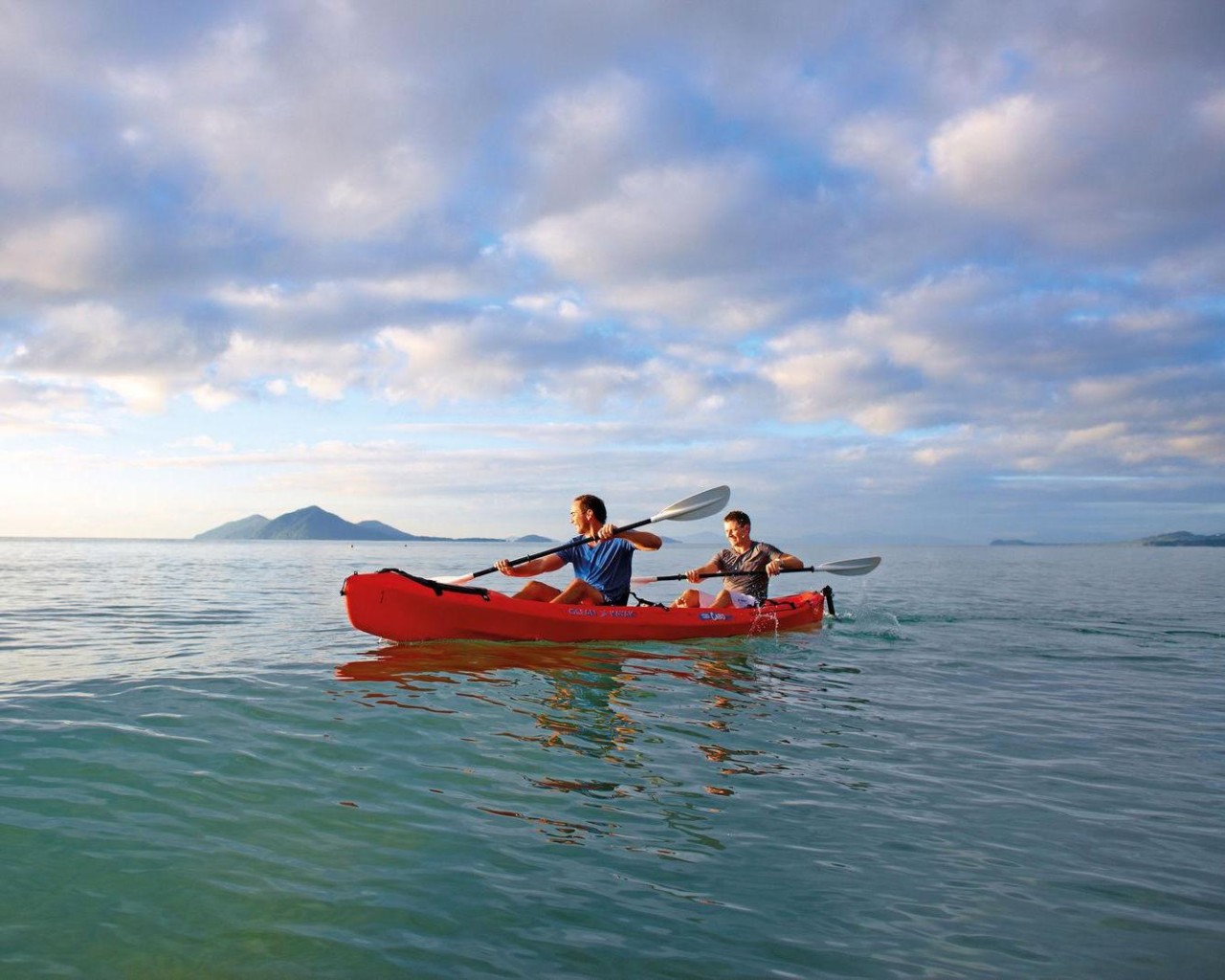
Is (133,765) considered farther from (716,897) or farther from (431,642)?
(431,642)

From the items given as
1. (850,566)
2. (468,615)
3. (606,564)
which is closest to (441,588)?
(468,615)

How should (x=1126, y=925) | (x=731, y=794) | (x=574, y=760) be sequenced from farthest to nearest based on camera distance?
(x=574, y=760)
(x=731, y=794)
(x=1126, y=925)

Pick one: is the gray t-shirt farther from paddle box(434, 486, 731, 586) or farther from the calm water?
the calm water

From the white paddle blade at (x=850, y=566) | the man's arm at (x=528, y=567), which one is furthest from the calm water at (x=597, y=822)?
the white paddle blade at (x=850, y=566)

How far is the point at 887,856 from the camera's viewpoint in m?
4.02

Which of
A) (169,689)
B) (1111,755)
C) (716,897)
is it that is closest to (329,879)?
(716,897)

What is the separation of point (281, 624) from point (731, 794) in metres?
11.0

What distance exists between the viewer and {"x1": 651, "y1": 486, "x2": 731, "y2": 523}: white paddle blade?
1242cm

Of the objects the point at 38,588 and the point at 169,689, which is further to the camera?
the point at 38,588

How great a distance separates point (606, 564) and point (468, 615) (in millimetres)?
2063

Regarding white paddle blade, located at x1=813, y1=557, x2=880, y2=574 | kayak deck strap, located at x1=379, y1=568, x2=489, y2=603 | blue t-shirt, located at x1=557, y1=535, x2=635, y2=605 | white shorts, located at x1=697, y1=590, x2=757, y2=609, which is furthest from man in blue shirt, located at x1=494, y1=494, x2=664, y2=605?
white paddle blade, located at x1=813, y1=557, x2=880, y2=574

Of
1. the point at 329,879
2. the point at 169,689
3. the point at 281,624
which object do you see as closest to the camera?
the point at 329,879

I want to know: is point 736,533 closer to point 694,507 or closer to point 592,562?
point 694,507

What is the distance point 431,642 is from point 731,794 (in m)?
6.48
